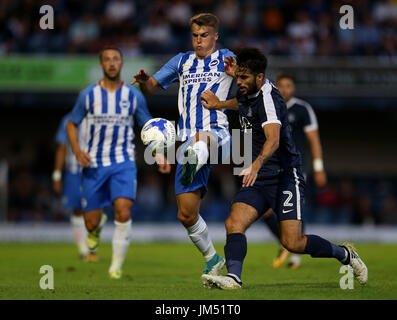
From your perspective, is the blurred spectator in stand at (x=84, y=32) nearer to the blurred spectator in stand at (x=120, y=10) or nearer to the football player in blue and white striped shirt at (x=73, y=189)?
the blurred spectator in stand at (x=120, y=10)

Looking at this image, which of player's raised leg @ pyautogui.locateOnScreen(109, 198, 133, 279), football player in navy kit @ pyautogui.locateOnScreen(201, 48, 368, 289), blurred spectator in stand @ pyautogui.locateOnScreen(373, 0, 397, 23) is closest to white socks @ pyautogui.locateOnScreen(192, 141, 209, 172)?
football player in navy kit @ pyautogui.locateOnScreen(201, 48, 368, 289)

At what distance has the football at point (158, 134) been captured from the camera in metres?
7.96

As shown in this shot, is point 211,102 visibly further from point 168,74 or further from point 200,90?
point 168,74

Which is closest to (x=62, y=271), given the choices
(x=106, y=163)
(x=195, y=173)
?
(x=106, y=163)

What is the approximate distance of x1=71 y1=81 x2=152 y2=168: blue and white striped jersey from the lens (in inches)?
374

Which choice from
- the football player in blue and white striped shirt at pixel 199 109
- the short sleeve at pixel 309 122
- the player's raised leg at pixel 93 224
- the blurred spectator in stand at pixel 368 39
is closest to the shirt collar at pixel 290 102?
the short sleeve at pixel 309 122

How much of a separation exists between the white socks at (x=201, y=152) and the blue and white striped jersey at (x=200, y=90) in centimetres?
48

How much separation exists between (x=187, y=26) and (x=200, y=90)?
13.5 m

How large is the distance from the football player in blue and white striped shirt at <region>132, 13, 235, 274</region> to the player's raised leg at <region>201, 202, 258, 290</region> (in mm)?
766

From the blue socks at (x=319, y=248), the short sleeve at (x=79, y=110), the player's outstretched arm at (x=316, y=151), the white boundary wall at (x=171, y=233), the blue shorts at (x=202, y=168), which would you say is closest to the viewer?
the blue socks at (x=319, y=248)

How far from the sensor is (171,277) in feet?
30.6

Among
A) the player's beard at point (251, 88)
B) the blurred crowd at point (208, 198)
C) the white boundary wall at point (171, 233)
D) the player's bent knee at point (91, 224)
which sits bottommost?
the white boundary wall at point (171, 233)

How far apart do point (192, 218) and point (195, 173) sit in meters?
0.60

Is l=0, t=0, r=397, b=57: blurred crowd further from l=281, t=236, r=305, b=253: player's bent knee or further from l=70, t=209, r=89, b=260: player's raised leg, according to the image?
l=281, t=236, r=305, b=253: player's bent knee
